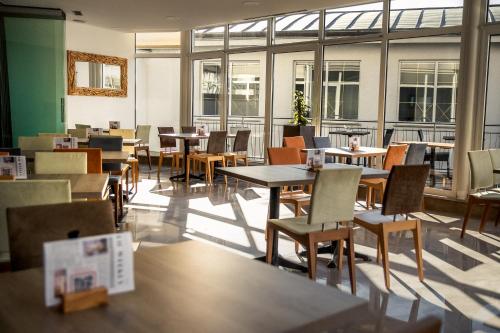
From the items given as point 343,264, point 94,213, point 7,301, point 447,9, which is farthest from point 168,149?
point 7,301

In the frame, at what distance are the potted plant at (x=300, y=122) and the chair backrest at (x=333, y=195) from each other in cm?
459

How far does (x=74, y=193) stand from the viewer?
3.41 meters

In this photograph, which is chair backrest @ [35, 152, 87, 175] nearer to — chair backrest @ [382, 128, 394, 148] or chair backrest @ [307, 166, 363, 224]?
chair backrest @ [307, 166, 363, 224]

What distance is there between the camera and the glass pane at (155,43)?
39.5ft

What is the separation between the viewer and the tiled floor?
364cm

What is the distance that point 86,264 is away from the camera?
1.44 metres

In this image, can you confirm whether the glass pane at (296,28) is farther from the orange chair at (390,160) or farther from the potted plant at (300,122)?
the orange chair at (390,160)

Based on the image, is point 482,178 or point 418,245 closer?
point 418,245

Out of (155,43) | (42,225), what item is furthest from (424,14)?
(42,225)

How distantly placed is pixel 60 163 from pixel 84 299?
3.18m

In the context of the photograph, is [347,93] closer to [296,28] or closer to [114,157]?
[296,28]

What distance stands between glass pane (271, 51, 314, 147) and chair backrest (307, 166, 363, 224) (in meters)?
5.78

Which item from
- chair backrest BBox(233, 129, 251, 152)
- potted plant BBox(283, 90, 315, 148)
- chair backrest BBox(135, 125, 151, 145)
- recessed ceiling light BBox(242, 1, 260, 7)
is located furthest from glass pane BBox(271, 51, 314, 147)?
chair backrest BBox(135, 125, 151, 145)

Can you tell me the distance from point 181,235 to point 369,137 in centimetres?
506
